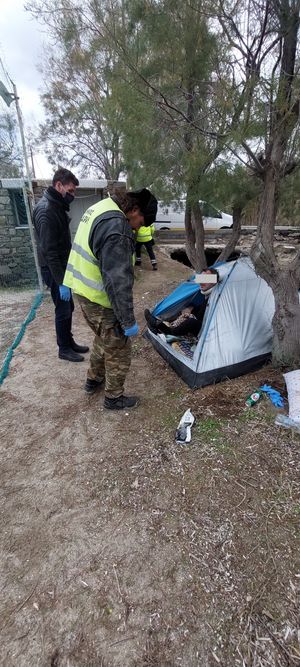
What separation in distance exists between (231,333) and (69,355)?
1552mm

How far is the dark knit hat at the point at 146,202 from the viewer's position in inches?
77.9

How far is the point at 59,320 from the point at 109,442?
1380 millimetres

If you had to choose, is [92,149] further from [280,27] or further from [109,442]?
[109,442]

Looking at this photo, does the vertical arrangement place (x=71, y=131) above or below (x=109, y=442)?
above

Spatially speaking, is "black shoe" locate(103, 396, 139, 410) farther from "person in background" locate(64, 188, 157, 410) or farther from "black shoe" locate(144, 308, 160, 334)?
"black shoe" locate(144, 308, 160, 334)

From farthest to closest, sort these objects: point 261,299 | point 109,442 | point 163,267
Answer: point 163,267
point 261,299
point 109,442

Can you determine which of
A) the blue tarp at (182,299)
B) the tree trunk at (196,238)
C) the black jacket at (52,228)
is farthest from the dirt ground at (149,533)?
the tree trunk at (196,238)

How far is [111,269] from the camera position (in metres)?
1.94

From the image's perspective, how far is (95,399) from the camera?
2656mm

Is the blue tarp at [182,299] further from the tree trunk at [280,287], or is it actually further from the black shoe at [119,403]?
the black shoe at [119,403]

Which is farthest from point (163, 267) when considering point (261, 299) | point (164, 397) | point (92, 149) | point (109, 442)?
point (92, 149)

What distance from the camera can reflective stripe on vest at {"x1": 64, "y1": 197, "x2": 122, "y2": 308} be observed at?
6.60 ft

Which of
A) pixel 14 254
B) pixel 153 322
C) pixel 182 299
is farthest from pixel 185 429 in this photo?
pixel 14 254

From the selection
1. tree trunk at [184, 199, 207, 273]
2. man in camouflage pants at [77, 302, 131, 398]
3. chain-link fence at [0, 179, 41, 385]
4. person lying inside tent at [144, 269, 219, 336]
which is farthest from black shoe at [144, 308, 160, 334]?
chain-link fence at [0, 179, 41, 385]
